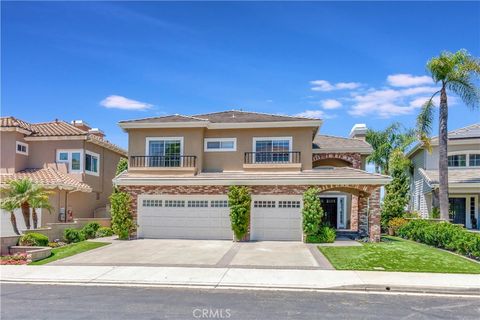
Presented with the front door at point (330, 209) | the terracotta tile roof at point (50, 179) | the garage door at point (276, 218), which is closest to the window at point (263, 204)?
the garage door at point (276, 218)

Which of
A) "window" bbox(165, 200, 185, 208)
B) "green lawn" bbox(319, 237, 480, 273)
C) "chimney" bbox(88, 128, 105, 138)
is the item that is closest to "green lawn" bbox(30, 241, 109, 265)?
"window" bbox(165, 200, 185, 208)

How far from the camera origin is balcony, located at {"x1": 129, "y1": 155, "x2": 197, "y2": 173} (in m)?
21.5

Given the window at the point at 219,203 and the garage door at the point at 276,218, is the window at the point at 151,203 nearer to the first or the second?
the window at the point at 219,203

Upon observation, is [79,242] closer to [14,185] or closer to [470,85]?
[14,185]

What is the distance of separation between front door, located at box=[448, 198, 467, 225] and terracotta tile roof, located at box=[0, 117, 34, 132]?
92.4 ft

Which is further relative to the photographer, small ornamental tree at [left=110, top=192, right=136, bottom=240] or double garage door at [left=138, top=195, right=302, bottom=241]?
small ornamental tree at [left=110, top=192, right=136, bottom=240]

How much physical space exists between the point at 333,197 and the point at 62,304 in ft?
70.7

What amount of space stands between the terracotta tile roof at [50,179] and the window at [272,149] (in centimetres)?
1061

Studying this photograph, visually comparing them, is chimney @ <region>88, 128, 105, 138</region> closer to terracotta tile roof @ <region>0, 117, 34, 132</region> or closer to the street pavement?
terracotta tile roof @ <region>0, 117, 34, 132</region>

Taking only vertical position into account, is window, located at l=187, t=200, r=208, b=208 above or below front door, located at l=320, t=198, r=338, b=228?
above

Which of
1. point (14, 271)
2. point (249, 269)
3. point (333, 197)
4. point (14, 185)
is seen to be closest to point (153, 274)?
point (249, 269)

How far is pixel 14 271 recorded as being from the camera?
13.1m

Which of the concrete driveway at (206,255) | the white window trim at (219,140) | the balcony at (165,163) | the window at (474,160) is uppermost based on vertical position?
the white window trim at (219,140)

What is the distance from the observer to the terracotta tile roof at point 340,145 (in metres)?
24.4
